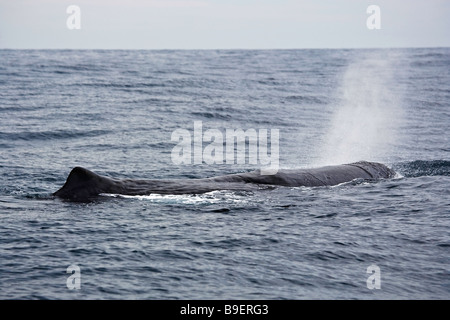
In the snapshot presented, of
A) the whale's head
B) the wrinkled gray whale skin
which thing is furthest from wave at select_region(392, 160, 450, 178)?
the whale's head

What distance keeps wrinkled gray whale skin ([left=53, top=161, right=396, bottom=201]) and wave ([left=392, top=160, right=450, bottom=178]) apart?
57.0 inches

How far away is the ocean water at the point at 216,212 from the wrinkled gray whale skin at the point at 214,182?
0.45 m

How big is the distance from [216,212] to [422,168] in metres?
11.6

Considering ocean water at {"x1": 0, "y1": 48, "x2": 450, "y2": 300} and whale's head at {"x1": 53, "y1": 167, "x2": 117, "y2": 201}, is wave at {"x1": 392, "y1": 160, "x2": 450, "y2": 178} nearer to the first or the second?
ocean water at {"x1": 0, "y1": 48, "x2": 450, "y2": 300}

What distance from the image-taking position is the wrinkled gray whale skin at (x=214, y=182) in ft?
58.5

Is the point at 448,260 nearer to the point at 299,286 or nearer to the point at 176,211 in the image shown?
the point at 299,286

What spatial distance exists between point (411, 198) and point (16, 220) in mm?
10521

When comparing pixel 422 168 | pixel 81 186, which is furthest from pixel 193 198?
pixel 422 168

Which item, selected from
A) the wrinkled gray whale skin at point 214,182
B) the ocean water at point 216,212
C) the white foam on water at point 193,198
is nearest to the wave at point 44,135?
the ocean water at point 216,212

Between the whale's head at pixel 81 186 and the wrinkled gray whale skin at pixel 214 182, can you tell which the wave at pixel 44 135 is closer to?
the wrinkled gray whale skin at pixel 214 182

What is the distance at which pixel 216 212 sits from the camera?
1703 centimetres

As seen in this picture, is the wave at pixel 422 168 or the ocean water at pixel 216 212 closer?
the ocean water at pixel 216 212

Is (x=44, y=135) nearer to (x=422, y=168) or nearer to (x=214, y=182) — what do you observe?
(x=214, y=182)

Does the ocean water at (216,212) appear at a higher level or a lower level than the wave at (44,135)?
lower
